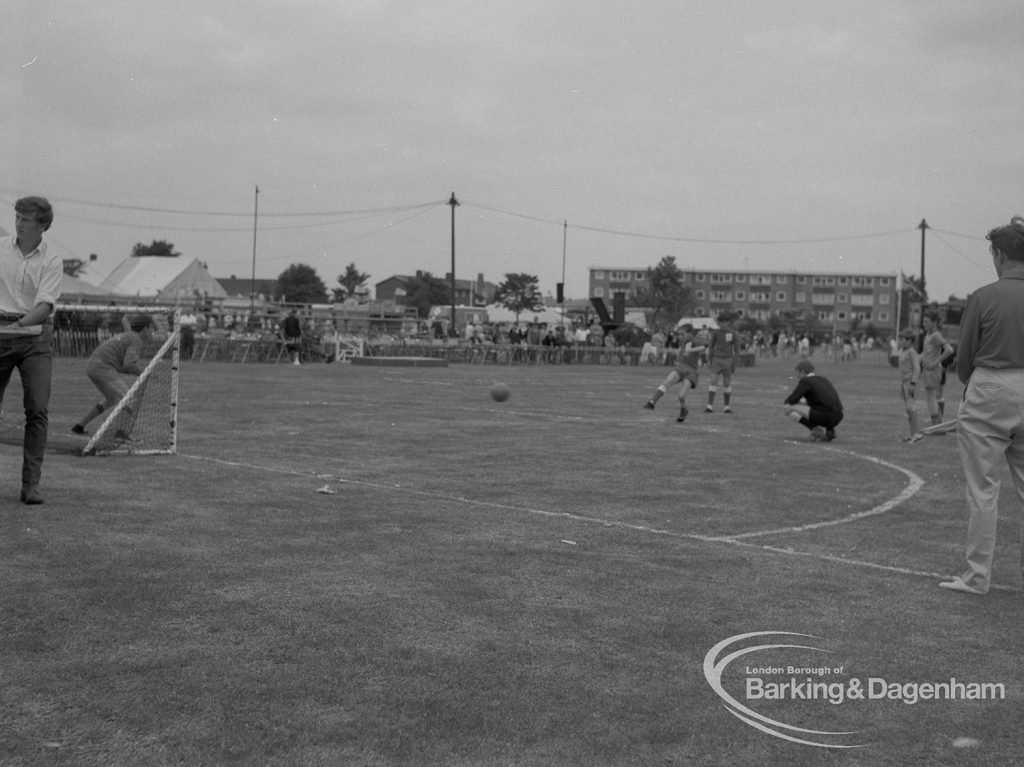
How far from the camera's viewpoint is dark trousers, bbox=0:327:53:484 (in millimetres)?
7934

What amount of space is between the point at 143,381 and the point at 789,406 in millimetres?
9230

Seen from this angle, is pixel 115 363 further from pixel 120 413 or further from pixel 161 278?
pixel 161 278

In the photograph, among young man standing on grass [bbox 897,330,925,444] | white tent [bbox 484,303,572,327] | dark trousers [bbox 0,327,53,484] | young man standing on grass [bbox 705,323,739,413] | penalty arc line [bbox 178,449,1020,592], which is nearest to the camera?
penalty arc line [bbox 178,449,1020,592]

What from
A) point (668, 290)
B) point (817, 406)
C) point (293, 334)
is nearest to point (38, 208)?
point (817, 406)

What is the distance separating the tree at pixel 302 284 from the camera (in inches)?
4978

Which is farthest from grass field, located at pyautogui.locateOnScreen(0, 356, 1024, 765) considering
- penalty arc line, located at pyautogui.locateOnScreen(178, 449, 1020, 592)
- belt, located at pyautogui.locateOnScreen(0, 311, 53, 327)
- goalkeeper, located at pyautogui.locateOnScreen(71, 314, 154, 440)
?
goalkeeper, located at pyautogui.locateOnScreen(71, 314, 154, 440)

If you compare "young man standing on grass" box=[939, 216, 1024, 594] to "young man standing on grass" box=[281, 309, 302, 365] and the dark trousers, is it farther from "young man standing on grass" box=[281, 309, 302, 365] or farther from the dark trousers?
"young man standing on grass" box=[281, 309, 302, 365]

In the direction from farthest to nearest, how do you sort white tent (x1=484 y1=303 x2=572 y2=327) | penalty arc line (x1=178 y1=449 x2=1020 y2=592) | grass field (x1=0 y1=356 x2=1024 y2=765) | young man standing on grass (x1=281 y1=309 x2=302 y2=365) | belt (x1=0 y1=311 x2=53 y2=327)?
white tent (x1=484 y1=303 x2=572 y2=327) → young man standing on grass (x1=281 y1=309 x2=302 y2=365) → belt (x1=0 y1=311 x2=53 y2=327) → penalty arc line (x1=178 y1=449 x2=1020 y2=592) → grass field (x1=0 y1=356 x2=1024 y2=765)

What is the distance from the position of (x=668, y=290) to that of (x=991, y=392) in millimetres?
101822

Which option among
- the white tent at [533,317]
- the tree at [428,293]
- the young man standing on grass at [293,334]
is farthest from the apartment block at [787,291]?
the young man standing on grass at [293,334]

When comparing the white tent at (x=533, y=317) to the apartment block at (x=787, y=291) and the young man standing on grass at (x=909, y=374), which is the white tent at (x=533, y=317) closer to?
the young man standing on grass at (x=909, y=374)

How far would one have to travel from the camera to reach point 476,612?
542cm

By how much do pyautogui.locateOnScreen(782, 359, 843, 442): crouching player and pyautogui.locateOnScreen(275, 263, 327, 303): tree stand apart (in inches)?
4447

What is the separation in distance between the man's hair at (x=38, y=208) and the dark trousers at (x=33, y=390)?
81 centimetres
